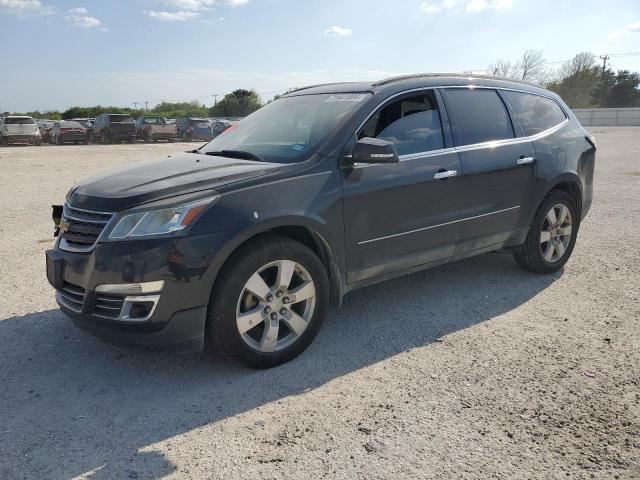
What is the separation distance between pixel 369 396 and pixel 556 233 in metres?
3.07

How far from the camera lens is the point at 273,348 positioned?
343 cm

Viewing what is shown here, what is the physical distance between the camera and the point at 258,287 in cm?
329

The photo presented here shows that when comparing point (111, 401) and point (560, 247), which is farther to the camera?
point (560, 247)

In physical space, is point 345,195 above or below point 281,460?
above

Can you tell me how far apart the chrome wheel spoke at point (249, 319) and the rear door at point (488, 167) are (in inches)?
74.6

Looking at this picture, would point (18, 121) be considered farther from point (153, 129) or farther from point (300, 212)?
point (300, 212)

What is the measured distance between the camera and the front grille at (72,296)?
10.7 ft

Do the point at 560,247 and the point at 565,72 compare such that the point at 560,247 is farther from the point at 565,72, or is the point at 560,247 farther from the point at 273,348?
the point at 565,72

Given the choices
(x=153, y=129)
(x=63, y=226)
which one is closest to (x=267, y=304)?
(x=63, y=226)

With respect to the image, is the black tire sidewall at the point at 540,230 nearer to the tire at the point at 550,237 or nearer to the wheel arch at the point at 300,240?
the tire at the point at 550,237

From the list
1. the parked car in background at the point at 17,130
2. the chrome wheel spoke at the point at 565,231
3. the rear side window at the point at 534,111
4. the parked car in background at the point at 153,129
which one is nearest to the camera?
the rear side window at the point at 534,111

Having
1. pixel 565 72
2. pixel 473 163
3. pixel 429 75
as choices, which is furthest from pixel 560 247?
pixel 565 72

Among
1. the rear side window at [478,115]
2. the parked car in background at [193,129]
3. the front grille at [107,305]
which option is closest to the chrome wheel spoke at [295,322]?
the front grille at [107,305]

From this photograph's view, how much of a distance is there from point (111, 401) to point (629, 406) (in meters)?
2.87
